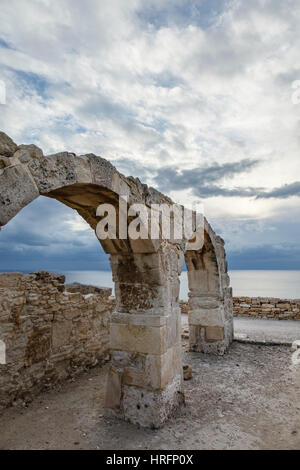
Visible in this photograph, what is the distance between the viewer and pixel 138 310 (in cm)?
374

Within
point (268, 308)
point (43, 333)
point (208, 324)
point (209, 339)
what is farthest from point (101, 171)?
point (268, 308)

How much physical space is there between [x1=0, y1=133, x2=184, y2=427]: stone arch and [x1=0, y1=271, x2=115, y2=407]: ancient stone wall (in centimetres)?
140

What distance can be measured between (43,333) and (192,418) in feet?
8.37

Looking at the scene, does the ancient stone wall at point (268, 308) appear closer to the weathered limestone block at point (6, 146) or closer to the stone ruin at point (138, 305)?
the stone ruin at point (138, 305)

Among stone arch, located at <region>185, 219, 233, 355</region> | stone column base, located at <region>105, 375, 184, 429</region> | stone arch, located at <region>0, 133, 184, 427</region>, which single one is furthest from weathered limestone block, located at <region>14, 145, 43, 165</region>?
stone arch, located at <region>185, 219, 233, 355</region>

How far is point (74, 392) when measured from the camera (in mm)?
4508

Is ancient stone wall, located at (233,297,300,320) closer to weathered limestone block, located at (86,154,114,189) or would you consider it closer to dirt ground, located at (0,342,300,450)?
dirt ground, located at (0,342,300,450)

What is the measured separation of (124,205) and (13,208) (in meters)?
1.36

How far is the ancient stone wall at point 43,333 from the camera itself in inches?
159

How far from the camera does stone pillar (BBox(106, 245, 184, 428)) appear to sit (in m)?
3.44

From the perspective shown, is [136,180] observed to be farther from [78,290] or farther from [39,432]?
[78,290]

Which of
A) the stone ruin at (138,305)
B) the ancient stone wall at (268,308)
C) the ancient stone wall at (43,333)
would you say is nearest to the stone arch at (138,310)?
the stone ruin at (138,305)

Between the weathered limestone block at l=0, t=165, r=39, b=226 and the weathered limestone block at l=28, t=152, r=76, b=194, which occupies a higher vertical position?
the weathered limestone block at l=28, t=152, r=76, b=194

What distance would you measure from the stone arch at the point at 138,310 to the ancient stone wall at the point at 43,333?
4.59ft
